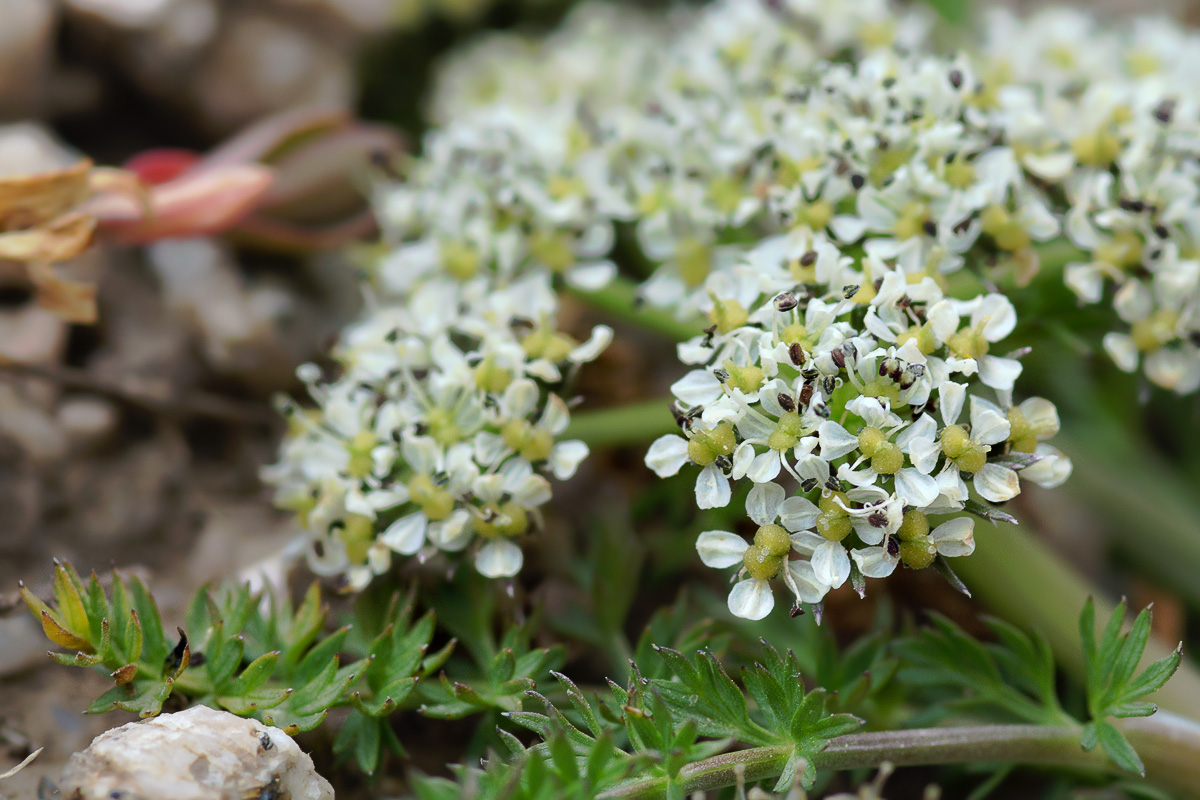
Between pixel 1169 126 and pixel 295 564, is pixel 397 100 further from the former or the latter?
pixel 1169 126

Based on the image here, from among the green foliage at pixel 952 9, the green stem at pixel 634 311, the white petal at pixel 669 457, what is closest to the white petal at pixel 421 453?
the white petal at pixel 669 457

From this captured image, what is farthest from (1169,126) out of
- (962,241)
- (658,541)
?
(658,541)

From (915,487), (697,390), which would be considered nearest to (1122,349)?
(915,487)

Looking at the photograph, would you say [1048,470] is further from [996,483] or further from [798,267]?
[798,267]

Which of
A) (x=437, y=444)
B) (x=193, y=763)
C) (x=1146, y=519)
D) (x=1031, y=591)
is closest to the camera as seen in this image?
(x=193, y=763)

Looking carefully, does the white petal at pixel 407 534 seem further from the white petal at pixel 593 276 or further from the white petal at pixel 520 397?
the white petal at pixel 593 276

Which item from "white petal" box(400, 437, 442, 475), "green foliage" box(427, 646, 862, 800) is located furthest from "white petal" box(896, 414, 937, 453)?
"white petal" box(400, 437, 442, 475)

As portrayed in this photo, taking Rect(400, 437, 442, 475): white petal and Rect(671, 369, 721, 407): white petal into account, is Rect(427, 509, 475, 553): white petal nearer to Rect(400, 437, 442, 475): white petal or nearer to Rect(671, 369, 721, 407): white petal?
Rect(400, 437, 442, 475): white petal
